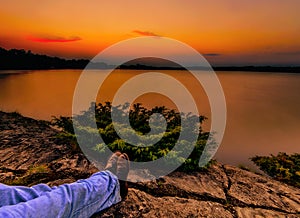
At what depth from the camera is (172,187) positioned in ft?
9.59

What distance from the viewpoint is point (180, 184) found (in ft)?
9.87

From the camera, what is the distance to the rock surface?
249 centimetres

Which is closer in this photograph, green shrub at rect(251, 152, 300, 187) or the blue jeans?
the blue jeans

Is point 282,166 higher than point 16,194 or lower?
Answer: lower

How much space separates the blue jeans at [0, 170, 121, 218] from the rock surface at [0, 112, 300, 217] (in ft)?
0.77

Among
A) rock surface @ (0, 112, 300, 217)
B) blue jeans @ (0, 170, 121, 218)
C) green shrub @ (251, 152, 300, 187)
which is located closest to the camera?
blue jeans @ (0, 170, 121, 218)

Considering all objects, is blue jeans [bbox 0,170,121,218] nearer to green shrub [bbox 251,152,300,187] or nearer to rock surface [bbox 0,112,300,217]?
rock surface [bbox 0,112,300,217]

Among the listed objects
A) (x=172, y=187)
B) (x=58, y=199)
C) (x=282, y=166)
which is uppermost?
(x=58, y=199)

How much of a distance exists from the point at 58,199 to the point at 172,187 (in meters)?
1.53

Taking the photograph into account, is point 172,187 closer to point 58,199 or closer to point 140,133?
point 140,133

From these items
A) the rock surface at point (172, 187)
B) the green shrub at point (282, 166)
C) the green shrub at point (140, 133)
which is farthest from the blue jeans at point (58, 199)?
the green shrub at point (282, 166)

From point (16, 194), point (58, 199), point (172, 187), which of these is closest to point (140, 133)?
point (172, 187)

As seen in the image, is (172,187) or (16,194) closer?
(16,194)

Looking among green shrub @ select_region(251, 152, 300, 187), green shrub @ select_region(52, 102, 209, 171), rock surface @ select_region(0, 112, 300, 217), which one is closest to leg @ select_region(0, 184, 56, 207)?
rock surface @ select_region(0, 112, 300, 217)
